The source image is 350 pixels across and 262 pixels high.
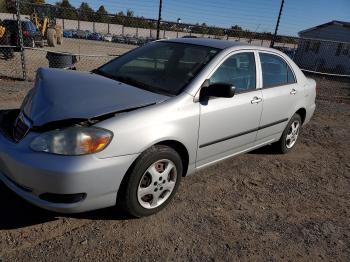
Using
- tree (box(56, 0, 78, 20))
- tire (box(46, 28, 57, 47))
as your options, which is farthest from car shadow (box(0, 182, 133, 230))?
tire (box(46, 28, 57, 47))

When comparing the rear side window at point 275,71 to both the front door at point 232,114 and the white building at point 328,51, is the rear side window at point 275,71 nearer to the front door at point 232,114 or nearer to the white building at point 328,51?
the front door at point 232,114

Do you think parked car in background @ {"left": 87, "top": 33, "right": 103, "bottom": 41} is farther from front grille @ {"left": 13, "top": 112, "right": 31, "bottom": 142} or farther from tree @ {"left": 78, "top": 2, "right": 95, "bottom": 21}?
front grille @ {"left": 13, "top": 112, "right": 31, "bottom": 142}

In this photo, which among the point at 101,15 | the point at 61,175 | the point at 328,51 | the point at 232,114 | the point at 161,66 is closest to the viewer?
the point at 61,175

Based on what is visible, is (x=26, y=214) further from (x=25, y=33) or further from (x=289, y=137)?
(x=25, y=33)

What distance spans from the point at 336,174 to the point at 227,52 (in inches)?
100

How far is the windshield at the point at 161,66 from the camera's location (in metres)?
3.57

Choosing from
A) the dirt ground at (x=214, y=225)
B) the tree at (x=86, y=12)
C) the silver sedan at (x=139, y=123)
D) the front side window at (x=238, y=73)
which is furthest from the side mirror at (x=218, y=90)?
the tree at (x=86, y=12)

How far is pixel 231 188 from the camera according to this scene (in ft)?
13.6

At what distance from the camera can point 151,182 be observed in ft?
10.4

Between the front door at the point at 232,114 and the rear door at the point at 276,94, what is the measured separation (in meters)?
0.19

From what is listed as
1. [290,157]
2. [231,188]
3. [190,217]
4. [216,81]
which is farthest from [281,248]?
[290,157]

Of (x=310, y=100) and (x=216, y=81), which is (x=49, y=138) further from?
(x=310, y=100)

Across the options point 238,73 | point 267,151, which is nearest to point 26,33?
point 267,151

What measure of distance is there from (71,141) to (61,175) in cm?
26
